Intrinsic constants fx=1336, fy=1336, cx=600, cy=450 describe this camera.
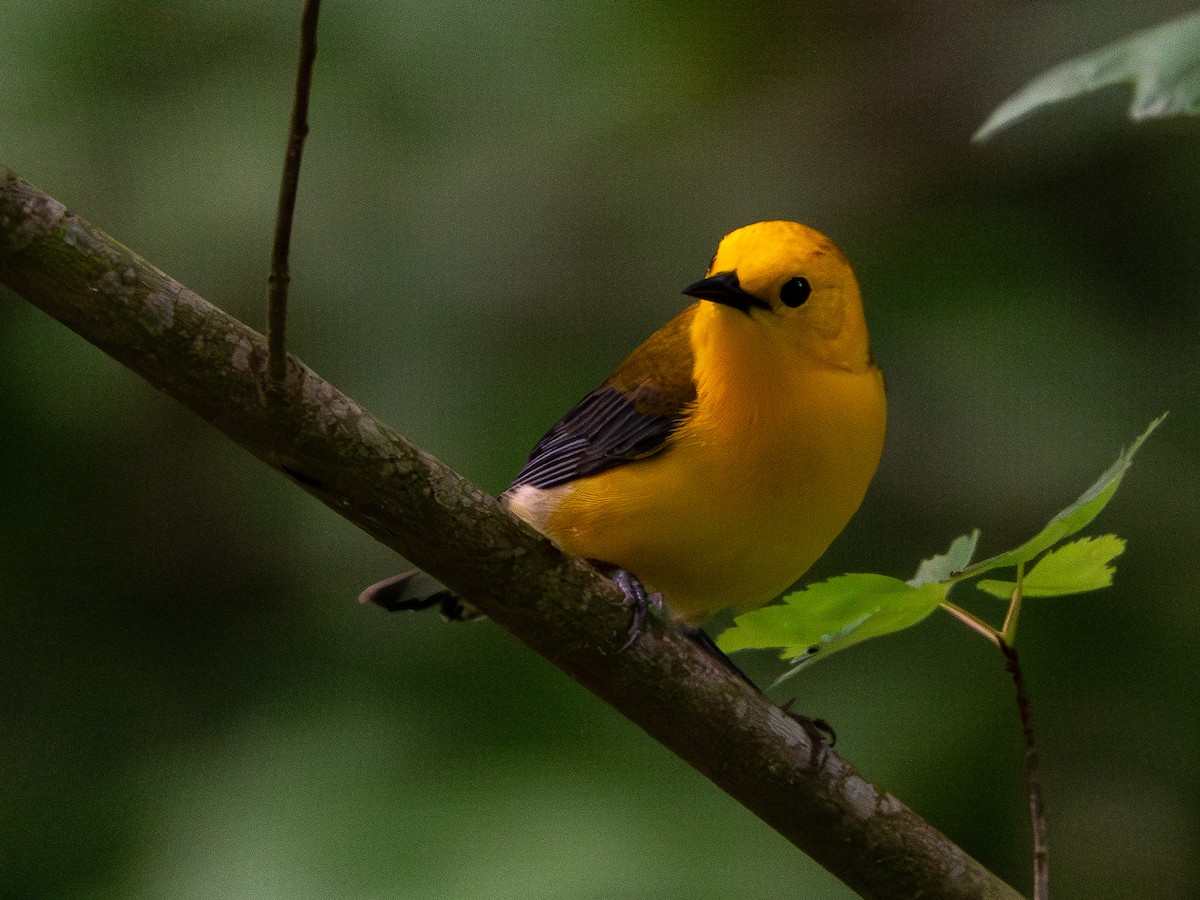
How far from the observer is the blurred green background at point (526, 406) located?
392cm

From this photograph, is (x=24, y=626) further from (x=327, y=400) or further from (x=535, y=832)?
(x=327, y=400)

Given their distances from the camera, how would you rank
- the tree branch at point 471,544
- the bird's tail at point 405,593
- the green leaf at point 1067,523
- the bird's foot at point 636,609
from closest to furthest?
the green leaf at point 1067,523 < the tree branch at point 471,544 < the bird's foot at point 636,609 < the bird's tail at point 405,593

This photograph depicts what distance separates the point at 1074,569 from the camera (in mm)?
1767

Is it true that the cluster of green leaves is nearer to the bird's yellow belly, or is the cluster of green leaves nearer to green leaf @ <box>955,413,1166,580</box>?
green leaf @ <box>955,413,1166,580</box>

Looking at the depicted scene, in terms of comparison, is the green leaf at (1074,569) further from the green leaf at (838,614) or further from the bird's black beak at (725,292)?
the bird's black beak at (725,292)

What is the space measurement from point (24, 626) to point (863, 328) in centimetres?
336

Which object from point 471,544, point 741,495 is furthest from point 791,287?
point 471,544

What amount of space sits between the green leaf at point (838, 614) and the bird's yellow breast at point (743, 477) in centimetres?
102

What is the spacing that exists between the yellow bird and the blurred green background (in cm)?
101

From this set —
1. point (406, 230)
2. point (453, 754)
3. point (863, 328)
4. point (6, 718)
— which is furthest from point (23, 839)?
point (863, 328)

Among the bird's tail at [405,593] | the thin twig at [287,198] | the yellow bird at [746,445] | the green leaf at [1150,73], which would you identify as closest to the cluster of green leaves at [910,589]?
the green leaf at [1150,73]

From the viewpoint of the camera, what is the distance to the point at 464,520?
217 centimetres

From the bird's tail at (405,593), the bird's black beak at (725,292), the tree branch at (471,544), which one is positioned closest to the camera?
the tree branch at (471,544)

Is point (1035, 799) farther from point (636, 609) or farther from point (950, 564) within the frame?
point (636, 609)
